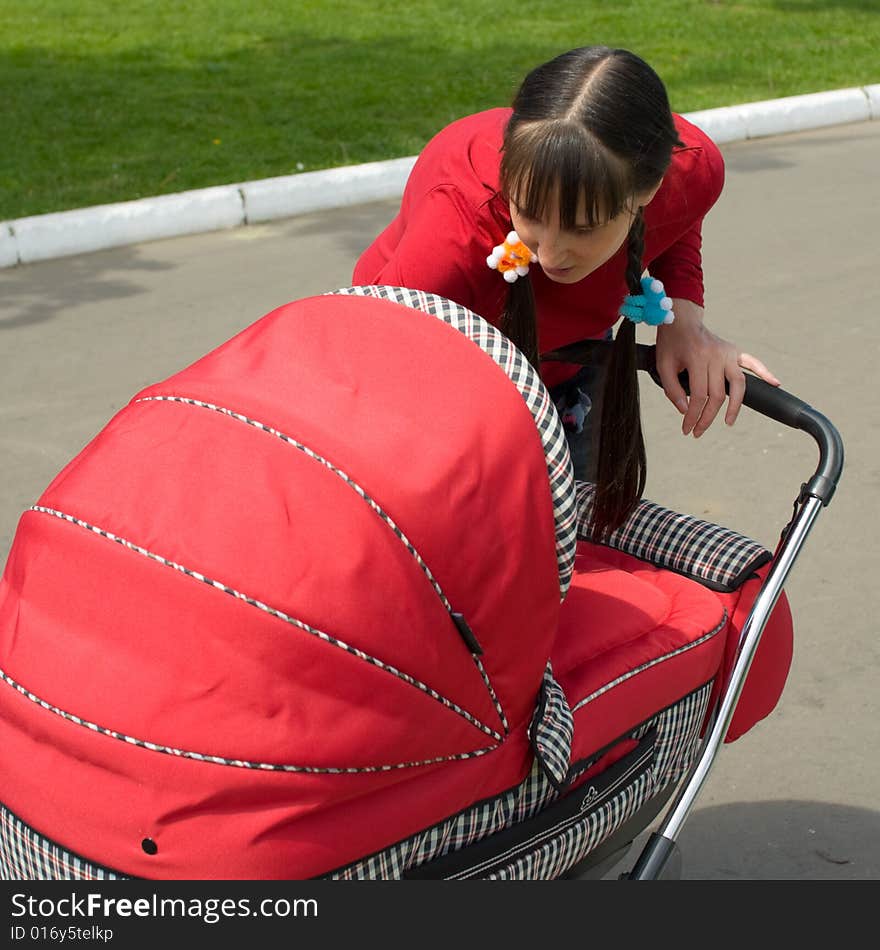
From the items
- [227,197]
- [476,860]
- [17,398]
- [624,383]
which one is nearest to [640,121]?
[624,383]

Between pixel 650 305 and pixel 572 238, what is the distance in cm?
35

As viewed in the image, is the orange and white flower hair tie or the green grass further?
the green grass

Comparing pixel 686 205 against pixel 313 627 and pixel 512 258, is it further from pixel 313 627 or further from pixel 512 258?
pixel 313 627

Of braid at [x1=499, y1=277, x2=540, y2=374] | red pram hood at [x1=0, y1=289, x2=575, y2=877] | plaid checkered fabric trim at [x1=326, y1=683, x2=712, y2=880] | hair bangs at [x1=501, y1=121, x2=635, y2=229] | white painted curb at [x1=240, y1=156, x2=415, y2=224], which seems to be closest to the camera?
red pram hood at [x1=0, y1=289, x2=575, y2=877]

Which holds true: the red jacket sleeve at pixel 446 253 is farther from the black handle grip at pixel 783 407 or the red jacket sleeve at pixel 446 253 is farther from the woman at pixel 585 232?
the black handle grip at pixel 783 407

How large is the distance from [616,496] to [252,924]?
3.44ft

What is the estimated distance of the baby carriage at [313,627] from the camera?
5.42 feet

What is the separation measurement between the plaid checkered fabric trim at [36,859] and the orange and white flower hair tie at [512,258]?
107cm

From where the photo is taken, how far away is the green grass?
24.7 ft

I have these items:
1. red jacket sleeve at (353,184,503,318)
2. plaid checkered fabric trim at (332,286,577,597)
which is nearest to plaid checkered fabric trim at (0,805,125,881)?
plaid checkered fabric trim at (332,286,577,597)

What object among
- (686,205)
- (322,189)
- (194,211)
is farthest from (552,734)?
(322,189)

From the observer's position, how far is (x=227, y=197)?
264 inches

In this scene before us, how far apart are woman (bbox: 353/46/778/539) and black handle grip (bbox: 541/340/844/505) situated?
0.10ft

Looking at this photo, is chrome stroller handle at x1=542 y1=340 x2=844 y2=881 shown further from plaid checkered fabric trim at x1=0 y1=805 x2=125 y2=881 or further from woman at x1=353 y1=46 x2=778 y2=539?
plaid checkered fabric trim at x1=0 y1=805 x2=125 y2=881
